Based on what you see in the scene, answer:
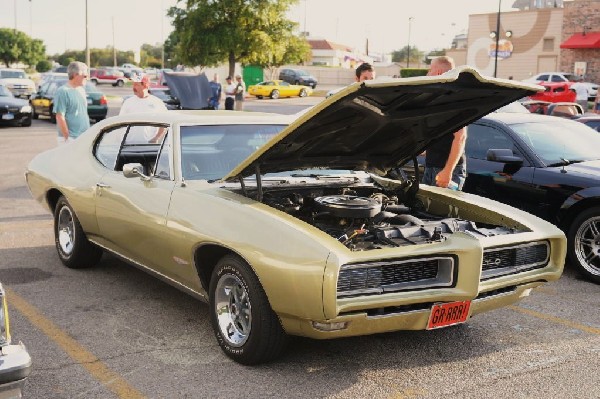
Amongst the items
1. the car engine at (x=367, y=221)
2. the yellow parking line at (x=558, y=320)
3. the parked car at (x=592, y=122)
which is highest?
the parked car at (x=592, y=122)

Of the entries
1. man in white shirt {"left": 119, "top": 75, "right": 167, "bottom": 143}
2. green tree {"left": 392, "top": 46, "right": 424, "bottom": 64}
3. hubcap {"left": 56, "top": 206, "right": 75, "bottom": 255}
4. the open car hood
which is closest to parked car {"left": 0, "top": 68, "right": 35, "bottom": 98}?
man in white shirt {"left": 119, "top": 75, "right": 167, "bottom": 143}

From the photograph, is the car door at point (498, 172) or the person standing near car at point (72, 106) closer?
the car door at point (498, 172)

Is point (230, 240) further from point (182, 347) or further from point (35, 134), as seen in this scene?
point (35, 134)

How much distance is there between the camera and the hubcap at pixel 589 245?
6.13 metres

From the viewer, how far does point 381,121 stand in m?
4.59

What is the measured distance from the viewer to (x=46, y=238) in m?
7.33

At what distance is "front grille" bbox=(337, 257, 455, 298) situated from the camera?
361 centimetres

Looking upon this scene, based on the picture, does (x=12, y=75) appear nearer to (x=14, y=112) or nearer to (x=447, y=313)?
(x=14, y=112)

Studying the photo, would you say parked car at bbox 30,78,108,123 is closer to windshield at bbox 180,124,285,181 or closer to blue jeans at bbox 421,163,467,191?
blue jeans at bbox 421,163,467,191

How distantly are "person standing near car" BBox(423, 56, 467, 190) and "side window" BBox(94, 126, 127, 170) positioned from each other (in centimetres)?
258

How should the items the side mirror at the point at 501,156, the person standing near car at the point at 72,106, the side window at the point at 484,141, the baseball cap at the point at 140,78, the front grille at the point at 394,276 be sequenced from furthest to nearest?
1. the baseball cap at the point at 140,78
2. the person standing near car at the point at 72,106
3. the side window at the point at 484,141
4. the side mirror at the point at 501,156
5. the front grille at the point at 394,276

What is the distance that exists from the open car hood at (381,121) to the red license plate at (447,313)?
4.02ft

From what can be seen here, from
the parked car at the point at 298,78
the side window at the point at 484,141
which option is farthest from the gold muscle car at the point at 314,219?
the parked car at the point at 298,78

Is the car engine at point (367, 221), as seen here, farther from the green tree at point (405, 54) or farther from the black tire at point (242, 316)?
the green tree at point (405, 54)
